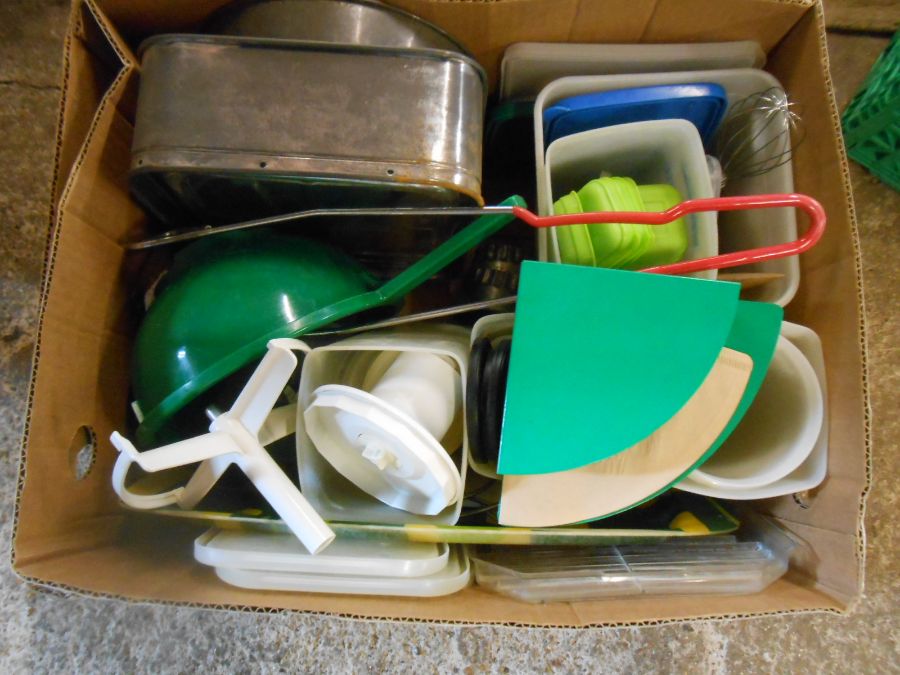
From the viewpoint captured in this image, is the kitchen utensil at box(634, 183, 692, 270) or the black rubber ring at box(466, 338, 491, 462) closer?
the black rubber ring at box(466, 338, 491, 462)

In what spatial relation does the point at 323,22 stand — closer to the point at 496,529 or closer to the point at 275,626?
the point at 496,529

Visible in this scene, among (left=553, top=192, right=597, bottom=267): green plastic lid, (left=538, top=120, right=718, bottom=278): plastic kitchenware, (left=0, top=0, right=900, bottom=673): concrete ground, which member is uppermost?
(left=538, top=120, right=718, bottom=278): plastic kitchenware

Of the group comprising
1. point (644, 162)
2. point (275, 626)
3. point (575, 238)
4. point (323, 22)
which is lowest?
point (275, 626)

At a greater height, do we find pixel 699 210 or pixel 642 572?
pixel 699 210

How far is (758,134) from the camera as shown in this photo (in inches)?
32.9

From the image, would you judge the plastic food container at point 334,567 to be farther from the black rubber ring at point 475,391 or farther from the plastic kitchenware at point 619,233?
the plastic kitchenware at point 619,233

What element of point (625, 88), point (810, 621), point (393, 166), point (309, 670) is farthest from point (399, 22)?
point (810, 621)

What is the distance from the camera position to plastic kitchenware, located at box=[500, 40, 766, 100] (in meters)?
0.79

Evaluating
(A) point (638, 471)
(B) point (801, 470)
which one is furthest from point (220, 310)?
(B) point (801, 470)

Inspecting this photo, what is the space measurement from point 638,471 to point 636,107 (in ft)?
1.62

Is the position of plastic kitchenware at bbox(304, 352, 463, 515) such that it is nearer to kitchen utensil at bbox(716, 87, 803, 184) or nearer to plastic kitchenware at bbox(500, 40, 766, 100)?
plastic kitchenware at bbox(500, 40, 766, 100)

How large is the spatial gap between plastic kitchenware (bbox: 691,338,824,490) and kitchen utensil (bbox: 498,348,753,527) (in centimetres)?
6

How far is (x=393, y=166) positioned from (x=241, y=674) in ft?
2.64

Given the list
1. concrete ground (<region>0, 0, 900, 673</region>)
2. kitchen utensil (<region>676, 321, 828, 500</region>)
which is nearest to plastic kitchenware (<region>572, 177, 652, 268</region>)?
kitchen utensil (<region>676, 321, 828, 500</region>)
